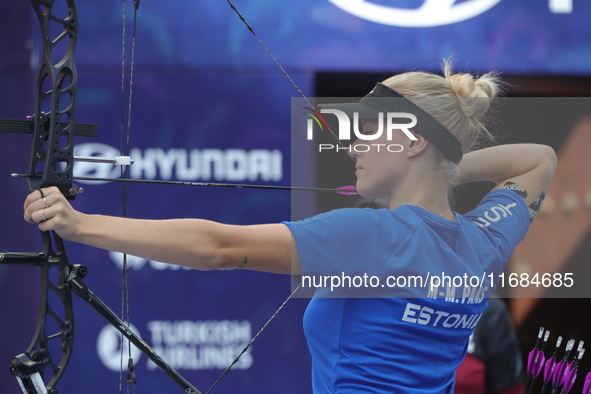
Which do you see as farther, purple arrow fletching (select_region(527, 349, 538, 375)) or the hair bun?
purple arrow fletching (select_region(527, 349, 538, 375))

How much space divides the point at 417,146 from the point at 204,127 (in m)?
1.68

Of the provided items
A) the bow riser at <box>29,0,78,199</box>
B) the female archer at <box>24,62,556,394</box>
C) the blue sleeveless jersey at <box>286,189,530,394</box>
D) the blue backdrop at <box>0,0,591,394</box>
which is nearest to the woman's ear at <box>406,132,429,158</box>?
the female archer at <box>24,62,556,394</box>

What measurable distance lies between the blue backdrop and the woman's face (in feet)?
5.01

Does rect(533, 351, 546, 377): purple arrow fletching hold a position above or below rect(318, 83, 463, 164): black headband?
below

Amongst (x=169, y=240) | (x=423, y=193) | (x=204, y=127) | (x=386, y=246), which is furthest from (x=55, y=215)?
(x=204, y=127)

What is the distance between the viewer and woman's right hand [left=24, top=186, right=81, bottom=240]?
1133 millimetres

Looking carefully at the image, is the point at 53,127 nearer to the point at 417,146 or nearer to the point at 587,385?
A: the point at 417,146

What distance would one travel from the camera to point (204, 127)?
2812mm

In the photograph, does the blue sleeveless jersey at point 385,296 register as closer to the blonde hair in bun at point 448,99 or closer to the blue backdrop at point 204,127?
the blonde hair in bun at point 448,99

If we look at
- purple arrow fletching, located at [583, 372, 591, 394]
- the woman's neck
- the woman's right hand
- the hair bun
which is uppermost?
the hair bun

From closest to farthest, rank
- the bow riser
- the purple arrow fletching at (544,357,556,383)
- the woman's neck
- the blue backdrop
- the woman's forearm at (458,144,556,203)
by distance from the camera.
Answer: the woman's neck
the bow riser
the woman's forearm at (458,144,556,203)
the blue backdrop
the purple arrow fletching at (544,357,556,383)

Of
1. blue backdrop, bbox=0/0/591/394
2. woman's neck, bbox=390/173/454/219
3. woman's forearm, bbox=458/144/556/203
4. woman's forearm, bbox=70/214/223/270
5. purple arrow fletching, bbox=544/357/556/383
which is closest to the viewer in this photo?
woman's forearm, bbox=70/214/223/270

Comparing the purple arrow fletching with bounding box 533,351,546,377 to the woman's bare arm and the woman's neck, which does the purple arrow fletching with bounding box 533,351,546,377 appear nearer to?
the woman's neck

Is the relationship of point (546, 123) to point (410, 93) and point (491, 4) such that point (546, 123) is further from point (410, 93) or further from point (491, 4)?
point (410, 93)
